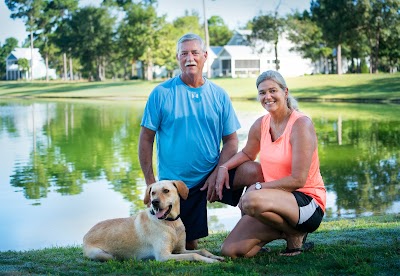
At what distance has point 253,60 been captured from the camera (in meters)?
81.3

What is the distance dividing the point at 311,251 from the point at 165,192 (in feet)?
4.58

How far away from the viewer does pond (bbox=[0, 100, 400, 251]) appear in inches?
382

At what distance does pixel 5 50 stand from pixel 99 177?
121415mm

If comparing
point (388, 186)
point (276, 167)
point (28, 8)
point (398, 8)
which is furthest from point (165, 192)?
point (28, 8)

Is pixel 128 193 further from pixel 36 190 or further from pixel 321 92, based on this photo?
pixel 321 92

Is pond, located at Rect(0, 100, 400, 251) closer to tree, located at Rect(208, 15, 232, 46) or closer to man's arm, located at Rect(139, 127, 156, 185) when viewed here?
man's arm, located at Rect(139, 127, 156, 185)

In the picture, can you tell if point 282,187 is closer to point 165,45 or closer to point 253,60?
point 165,45

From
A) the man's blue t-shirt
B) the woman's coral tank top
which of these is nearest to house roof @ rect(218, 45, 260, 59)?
the man's blue t-shirt

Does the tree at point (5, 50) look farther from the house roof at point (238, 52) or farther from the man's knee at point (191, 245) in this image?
the man's knee at point (191, 245)

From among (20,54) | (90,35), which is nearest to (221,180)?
(90,35)

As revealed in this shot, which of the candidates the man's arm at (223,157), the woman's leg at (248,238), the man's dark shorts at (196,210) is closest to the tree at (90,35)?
the man's arm at (223,157)

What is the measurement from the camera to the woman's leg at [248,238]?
5.85 meters

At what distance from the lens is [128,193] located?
38.3 feet

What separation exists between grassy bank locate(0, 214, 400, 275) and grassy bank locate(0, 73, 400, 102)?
3441 centimetres
